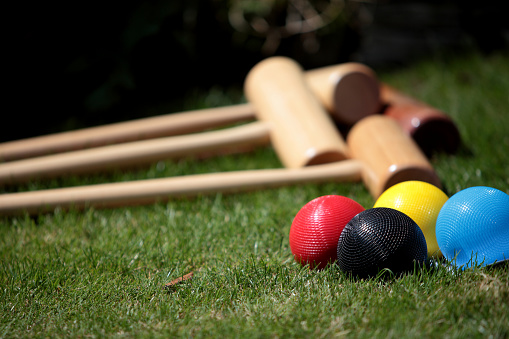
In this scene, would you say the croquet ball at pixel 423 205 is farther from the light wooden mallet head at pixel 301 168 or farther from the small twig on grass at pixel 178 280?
the small twig on grass at pixel 178 280

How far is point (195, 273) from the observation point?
2.19m

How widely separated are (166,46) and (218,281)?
3136 millimetres

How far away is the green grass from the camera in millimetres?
1749

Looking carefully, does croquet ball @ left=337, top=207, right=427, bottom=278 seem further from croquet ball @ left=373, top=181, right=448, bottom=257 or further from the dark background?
the dark background

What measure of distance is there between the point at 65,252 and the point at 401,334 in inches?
65.7

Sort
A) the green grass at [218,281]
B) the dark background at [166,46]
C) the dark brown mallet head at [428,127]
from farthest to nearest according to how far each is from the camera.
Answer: the dark background at [166,46] < the dark brown mallet head at [428,127] < the green grass at [218,281]

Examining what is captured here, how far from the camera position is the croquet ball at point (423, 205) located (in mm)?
2146

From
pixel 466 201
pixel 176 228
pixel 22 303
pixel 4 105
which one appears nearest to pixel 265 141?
pixel 176 228

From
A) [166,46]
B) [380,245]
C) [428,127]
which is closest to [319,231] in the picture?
[380,245]

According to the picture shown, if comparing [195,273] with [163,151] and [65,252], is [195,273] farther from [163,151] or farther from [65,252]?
[163,151]

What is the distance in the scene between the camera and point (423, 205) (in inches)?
85.3

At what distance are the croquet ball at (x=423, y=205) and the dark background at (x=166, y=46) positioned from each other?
2.61 m

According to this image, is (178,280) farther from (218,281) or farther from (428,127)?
(428,127)

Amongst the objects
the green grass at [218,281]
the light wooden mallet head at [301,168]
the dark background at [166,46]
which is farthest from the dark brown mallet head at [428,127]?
the dark background at [166,46]
